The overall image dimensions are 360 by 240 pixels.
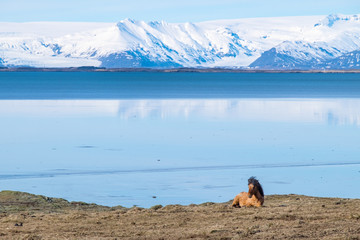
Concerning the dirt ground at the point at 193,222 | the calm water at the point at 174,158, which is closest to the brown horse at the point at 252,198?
the dirt ground at the point at 193,222

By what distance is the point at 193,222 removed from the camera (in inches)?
535

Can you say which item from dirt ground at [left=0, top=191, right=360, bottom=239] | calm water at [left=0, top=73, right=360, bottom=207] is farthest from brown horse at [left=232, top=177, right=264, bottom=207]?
calm water at [left=0, top=73, right=360, bottom=207]

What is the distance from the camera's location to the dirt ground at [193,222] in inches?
479

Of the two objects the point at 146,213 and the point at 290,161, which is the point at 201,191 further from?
the point at 290,161

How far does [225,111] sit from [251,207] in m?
45.8

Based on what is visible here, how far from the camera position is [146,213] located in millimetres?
14680

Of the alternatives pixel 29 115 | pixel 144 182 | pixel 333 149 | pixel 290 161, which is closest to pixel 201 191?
pixel 144 182

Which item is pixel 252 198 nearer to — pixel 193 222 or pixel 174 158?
pixel 193 222

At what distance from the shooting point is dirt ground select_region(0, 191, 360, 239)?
12164 millimetres

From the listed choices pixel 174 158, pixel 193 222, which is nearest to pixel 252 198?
pixel 193 222

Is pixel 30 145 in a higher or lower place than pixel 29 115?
lower

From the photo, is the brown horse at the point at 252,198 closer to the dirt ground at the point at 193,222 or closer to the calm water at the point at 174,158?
the dirt ground at the point at 193,222

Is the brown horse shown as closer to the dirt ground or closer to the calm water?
the dirt ground

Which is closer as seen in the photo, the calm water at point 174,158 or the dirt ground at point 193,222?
the dirt ground at point 193,222
